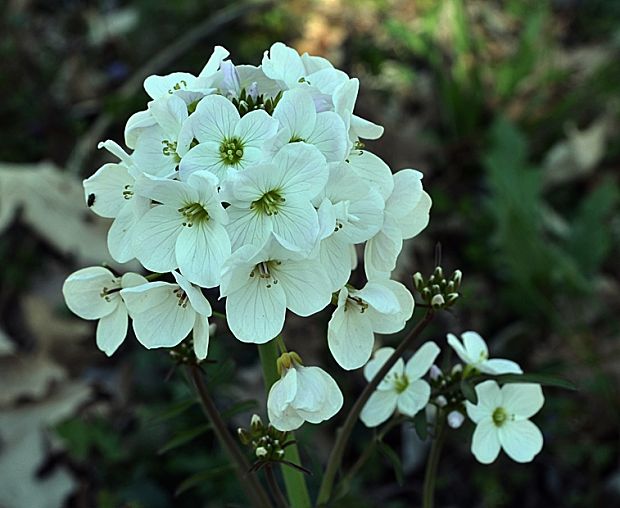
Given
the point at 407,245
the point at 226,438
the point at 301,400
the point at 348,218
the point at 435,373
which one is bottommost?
the point at 407,245

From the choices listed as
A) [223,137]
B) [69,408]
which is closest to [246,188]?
[223,137]

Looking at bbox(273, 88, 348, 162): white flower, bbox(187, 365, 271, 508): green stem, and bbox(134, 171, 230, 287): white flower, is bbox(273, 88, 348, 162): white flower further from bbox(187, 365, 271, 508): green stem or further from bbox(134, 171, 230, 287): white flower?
bbox(187, 365, 271, 508): green stem

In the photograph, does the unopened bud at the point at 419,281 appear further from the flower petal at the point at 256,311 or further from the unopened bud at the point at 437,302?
the flower petal at the point at 256,311

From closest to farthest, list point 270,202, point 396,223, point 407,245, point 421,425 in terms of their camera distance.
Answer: point 270,202 < point 396,223 < point 421,425 < point 407,245

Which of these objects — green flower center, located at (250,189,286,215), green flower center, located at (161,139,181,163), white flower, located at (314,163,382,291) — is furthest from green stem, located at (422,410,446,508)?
green flower center, located at (161,139,181,163)

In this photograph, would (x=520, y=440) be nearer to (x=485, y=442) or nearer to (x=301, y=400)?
(x=485, y=442)

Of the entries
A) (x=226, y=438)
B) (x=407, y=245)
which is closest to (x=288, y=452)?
(x=226, y=438)
